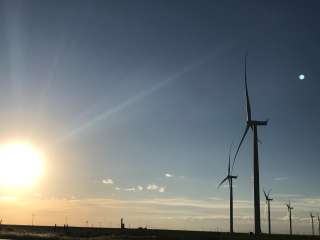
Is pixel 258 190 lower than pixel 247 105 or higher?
lower

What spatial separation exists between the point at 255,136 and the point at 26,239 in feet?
200

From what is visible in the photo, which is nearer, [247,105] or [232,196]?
[247,105]

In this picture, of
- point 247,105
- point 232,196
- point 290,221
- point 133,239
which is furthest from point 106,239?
point 290,221

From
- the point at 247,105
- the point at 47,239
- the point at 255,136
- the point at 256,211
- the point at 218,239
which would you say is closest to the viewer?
the point at 256,211

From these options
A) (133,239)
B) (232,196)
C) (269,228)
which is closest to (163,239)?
(133,239)

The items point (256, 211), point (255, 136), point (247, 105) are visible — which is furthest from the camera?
point (247, 105)

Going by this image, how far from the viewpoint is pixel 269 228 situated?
17462cm

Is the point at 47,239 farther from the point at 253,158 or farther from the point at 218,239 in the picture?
the point at 253,158

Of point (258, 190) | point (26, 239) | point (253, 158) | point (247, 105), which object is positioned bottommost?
point (26, 239)

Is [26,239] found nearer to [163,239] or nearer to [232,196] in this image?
[163,239]

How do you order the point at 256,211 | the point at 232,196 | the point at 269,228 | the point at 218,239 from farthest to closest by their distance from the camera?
the point at 269,228, the point at 232,196, the point at 218,239, the point at 256,211

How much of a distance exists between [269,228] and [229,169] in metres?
52.3

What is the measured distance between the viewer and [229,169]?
132m

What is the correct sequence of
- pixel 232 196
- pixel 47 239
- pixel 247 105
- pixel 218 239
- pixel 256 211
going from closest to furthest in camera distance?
pixel 256 211, pixel 247 105, pixel 218 239, pixel 47 239, pixel 232 196
